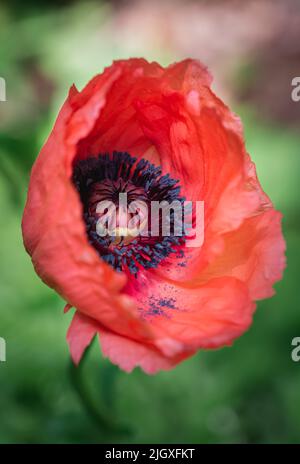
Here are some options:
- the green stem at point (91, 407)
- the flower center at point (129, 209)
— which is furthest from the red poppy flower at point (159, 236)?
the green stem at point (91, 407)

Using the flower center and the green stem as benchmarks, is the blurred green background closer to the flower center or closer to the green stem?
the green stem

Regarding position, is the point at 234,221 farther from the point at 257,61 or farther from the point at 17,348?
the point at 257,61

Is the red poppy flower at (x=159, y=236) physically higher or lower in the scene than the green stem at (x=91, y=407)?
higher

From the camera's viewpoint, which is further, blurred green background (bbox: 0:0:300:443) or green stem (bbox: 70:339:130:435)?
blurred green background (bbox: 0:0:300:443)

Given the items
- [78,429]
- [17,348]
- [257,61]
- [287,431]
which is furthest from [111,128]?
[257,61]

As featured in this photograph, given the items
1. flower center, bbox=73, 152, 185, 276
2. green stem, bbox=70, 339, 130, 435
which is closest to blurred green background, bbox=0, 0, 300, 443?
green stem, bbox=70, 339, 130, 435

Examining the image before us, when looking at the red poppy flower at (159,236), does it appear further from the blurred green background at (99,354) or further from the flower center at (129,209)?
the blurred green background at (99,354)

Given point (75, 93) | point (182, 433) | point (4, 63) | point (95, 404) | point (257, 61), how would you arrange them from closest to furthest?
point (75, 93)
point (95, 404)
point (182, 433)
point (4, 63)
point (257, 61)

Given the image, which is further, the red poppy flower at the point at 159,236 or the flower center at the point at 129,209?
the flower center at the point at 129,209
